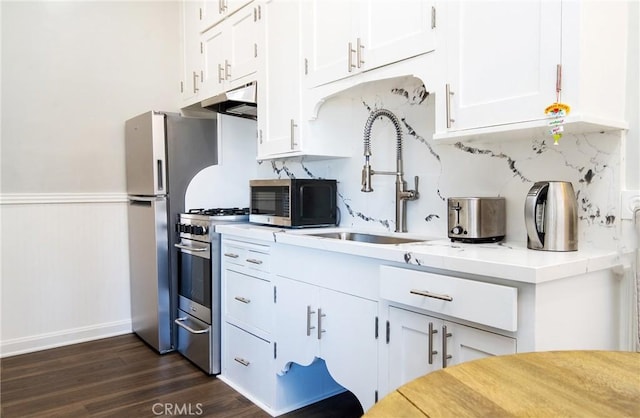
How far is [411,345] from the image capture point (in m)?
1.55

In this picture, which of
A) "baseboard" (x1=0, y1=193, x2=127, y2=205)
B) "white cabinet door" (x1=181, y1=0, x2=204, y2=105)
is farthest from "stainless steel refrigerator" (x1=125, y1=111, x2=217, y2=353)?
"white cabinet door" (x1=181, y1=0, x2=204, y2=105)

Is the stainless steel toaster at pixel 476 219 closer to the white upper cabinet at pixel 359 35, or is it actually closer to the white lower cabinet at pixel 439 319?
the white lower cabinet at pixel 439 319

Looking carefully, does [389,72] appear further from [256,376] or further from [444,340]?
[256,376]

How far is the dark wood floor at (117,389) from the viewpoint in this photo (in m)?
2.27

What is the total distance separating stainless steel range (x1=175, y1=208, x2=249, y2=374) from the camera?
2.70 metres

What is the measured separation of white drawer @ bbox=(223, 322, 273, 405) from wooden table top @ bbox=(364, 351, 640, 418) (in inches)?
63.0

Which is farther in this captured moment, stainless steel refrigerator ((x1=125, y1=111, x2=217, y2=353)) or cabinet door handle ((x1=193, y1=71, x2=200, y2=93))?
cabinet door handle ((x1=193, y1=71, x2=200, y2=93))

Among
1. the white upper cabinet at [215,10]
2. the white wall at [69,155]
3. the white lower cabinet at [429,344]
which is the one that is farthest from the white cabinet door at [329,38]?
the white wall at [69,155]

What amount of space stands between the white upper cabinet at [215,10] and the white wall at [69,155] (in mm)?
551

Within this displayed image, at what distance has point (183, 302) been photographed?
3.09 m

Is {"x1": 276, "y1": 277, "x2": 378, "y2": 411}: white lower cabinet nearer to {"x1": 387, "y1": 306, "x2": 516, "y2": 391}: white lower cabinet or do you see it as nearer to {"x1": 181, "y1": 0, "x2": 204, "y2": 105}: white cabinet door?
{"x1": 387, "y1": 306, "x2": 516, "y2": 391}: white lower cabinet

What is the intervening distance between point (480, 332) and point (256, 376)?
1.41 m

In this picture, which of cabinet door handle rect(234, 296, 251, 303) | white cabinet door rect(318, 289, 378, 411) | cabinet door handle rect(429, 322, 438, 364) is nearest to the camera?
cabinet door handle rect(429, 322, 438, 364)

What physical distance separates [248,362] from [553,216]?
1.70 m
